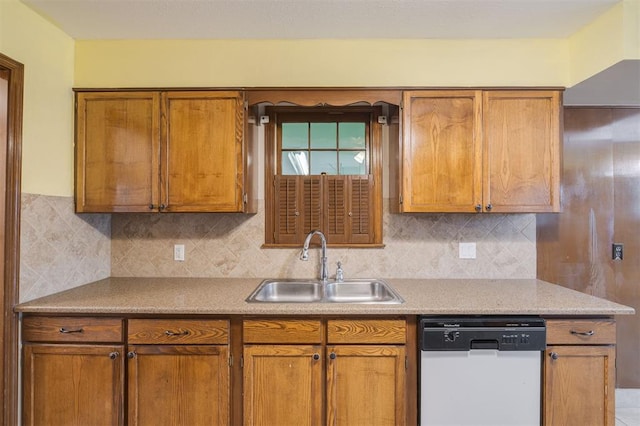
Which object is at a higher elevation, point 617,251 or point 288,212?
point 288,212

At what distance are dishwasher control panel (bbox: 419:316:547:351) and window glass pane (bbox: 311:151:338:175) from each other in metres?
1.19

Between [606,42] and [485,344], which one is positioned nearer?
[485,344]

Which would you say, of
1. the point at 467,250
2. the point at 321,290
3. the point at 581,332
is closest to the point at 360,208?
the point at 321,290

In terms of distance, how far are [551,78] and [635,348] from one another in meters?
1.99

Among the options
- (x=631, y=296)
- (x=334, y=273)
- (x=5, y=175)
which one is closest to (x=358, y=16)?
(x=334, y=273)

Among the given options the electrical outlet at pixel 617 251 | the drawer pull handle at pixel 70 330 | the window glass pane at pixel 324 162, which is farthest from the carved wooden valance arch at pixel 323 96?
the electrical outlet at pixel 617 251

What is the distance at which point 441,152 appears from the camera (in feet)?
6.41

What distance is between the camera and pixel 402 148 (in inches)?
77.4

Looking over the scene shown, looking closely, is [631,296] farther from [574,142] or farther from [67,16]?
[67,16]

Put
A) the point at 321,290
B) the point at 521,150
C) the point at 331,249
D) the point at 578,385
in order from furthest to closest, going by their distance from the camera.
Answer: the point at 331,249 < the point at 321,290 < the point at 521,150 < the point at 578,385

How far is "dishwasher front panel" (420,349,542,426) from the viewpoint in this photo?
156 centimetres

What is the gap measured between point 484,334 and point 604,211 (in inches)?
62.0

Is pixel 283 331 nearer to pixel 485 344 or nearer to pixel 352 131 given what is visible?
pixel 485 344

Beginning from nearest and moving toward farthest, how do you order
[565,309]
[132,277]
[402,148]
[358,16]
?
[565,309] < [358,16] < [402,148] < [132,277]
